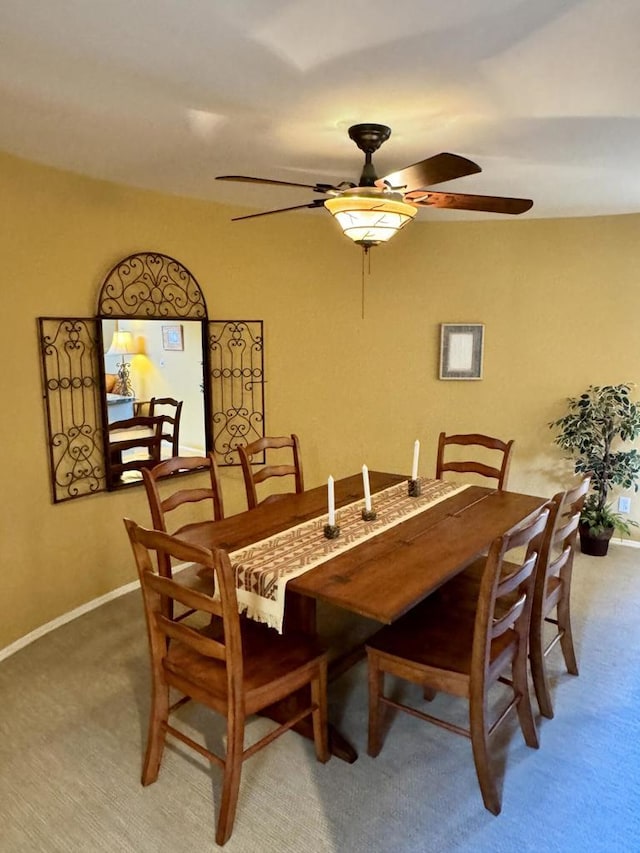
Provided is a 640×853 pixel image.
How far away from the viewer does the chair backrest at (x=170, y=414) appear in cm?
356

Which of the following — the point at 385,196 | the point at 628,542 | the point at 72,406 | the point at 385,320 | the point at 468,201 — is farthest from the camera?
the point at 385,320

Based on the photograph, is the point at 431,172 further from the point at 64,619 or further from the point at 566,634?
the point at 64,619

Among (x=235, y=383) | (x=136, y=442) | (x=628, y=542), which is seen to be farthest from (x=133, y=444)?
(x=628, y=542)

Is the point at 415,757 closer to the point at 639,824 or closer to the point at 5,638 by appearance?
the point at 639,824

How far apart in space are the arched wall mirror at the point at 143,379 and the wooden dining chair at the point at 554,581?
222 cm

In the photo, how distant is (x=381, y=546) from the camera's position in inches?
89.0

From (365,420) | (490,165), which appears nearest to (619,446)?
(365,420)

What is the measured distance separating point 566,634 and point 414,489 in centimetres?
95

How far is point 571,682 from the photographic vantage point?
8.64 ft

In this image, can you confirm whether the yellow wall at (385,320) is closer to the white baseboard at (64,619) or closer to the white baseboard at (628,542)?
the white baseboard at (64,619)

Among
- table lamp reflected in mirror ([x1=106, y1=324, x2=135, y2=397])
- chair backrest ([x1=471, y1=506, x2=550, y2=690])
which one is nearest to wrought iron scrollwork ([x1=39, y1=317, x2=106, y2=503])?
table lamp reflected in mirror ([x1=106, y1=324, x2=135, y2=397])

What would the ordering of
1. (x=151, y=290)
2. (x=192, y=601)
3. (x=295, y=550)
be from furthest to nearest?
→ (x=151, y=290) → (x=295, y=550) → (x=192, y=601)

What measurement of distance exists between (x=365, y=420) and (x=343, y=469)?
0.42m

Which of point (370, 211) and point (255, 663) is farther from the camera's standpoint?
point (370, 211)
